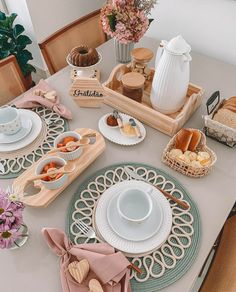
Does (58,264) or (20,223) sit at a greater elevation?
(20,223)

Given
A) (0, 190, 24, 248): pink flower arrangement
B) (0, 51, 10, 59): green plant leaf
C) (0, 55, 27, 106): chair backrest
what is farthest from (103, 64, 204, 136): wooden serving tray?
(0, 51, 10, 59): green plant leaf

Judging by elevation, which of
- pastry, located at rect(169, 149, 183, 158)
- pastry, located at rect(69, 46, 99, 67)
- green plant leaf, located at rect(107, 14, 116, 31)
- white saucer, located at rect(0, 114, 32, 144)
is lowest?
pastry, located at rect(169, 149, 183, 158)

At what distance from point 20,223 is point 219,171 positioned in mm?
599

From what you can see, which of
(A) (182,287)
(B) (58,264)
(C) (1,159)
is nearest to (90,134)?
(C) (1,159)

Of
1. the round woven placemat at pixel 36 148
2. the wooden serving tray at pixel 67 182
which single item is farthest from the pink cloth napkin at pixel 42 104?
the wooden serving tray at pixel 67 182

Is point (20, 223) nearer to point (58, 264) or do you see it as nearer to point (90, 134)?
point (58, 264)

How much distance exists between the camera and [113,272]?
0.60 m

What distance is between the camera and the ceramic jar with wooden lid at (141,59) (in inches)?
41.2

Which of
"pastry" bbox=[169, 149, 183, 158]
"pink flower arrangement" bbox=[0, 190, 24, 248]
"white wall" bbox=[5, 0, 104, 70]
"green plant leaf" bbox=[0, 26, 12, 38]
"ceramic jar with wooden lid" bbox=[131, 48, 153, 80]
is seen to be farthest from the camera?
"white wall" bbox=[5, 0, 104, 70]

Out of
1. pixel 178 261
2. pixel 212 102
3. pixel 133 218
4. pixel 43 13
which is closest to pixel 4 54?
pixel 43 13

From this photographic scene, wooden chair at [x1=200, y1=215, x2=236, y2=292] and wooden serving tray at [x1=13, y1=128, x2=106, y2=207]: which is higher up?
wooden serving tray at [x1=13, y1=128, x2=106, y2=207]

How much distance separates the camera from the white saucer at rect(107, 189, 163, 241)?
68 cm

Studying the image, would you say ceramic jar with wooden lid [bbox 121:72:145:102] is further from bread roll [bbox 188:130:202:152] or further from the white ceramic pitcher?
bread roll [bbox 188:130:202:152]

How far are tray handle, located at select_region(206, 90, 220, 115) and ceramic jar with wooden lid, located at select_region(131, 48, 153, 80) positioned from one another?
290mm
